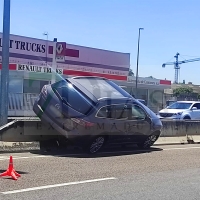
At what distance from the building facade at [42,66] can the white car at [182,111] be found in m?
7.35

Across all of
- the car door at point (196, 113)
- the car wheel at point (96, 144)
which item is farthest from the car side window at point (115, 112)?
the car door at point (196, 113)

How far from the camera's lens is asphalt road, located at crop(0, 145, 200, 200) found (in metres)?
6.96

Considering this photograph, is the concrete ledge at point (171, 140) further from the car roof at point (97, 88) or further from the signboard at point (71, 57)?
the signboard at point (71, 57)

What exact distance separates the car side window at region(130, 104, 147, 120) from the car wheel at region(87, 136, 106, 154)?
4.07 feet

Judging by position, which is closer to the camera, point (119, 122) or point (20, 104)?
point (119, 122)

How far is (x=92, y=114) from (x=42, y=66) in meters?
18.0

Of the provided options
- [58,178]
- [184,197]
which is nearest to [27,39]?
[58,178]

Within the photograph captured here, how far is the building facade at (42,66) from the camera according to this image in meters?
26.0

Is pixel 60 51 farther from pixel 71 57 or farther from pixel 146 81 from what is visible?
pixel 146 81

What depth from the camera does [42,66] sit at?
94.7 ft

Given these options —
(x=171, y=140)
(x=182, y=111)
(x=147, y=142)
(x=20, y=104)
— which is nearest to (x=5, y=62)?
(x=147, y=142)

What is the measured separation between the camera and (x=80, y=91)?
11828 millimetres

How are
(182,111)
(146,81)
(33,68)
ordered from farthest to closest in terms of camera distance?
(146,81)
(33,68)
(182,111)

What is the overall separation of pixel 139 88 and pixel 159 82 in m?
2.91
